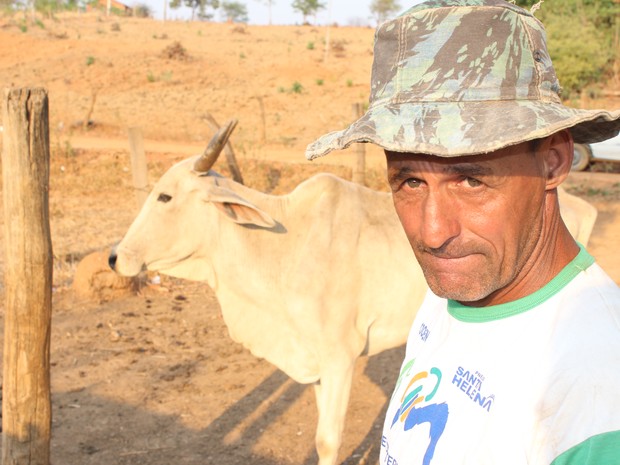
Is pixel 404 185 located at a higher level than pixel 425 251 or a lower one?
higher

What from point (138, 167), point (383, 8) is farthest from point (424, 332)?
point (383, 8)

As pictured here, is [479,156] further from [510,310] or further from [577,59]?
[577,59]

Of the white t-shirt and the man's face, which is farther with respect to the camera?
the man's face

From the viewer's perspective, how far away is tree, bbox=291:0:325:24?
5303 cm

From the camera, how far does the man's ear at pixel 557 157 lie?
1.35 m

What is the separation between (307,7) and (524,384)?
180 feet

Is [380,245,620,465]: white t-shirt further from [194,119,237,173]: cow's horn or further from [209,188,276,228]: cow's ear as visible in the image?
[194,119,237,173]: cow's horn

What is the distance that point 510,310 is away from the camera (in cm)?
132

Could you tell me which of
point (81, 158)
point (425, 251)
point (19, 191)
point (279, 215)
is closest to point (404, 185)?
point (425, 251)

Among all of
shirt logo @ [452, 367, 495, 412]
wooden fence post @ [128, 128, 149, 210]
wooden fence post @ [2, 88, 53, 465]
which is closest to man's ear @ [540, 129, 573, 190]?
shirt logo @ [452, 367, 495, 412]

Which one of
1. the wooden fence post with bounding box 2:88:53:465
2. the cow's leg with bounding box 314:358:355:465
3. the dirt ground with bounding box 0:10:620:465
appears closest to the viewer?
the wooden fence post with bounding box 2:88:53:465

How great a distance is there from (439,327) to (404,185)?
32 cm

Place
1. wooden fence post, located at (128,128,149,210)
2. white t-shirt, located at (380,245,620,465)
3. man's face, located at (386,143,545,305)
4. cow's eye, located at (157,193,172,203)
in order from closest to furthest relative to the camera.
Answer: white t-shirt, located at (380,245,620,465)
man's face, located at (386,143,545,305)
cow's eye, located at (157,193,172,203)
wooden fence post, located at (128,128,149,210)

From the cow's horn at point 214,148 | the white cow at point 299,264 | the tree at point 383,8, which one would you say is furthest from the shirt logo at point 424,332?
the tree at point 383,8
